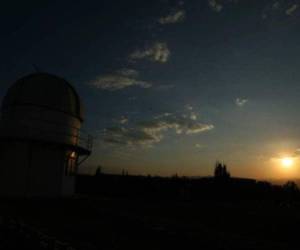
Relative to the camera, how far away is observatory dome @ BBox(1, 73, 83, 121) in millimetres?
20875

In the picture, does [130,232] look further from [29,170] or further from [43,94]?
[43,94]

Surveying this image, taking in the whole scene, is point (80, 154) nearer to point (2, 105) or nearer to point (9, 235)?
point (2, 105)

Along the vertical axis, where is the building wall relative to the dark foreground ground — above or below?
above

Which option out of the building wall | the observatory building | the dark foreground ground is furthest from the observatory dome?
the dark foreground ground

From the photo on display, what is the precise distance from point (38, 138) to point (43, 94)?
3339 mm

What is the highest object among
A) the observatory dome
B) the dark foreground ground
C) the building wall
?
the observatory dome

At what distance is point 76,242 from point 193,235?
463 centimetres

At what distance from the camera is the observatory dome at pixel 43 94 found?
20875 mm

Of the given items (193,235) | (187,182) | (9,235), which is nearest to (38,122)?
(9,235)

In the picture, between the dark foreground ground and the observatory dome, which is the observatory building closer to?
the observatory dome

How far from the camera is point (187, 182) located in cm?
4016

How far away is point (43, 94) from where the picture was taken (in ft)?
69.1

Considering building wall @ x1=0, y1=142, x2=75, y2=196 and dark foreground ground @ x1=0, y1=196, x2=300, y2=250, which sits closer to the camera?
dark foreground ground @ x1=0, y1=196, x2=300, y2=250

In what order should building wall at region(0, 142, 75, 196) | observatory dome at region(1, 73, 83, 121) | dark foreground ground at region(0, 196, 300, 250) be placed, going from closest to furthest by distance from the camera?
dark foreground ground at region(0, 196, 300, 250) → building wall at region(0, 142, 75, 196) → observatory dome at region(1, 73, 83, 121)
